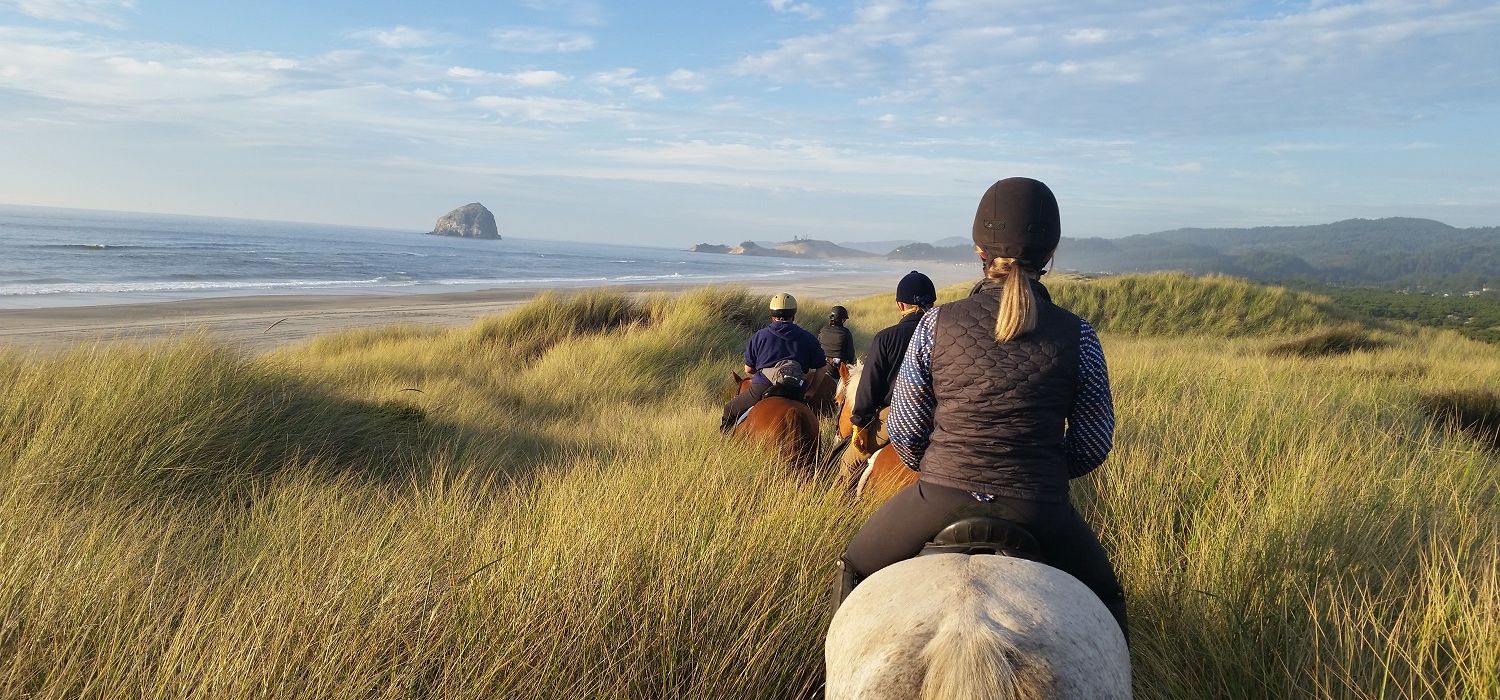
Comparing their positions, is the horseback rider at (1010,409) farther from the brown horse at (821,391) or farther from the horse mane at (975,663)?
the brown horse at (821,391)

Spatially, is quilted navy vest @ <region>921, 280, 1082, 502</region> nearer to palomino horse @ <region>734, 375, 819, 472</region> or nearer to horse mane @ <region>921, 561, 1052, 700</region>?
horse mane @ <region>921, 561, 1052, 700</region>

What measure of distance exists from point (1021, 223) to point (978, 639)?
140 centimetres

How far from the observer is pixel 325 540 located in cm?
357

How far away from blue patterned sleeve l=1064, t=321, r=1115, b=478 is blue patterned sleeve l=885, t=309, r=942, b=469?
44cm

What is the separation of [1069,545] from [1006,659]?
0.82 meters

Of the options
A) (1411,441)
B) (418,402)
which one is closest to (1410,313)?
(1411,441)

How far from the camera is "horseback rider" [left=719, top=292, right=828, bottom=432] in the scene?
642 centimetres

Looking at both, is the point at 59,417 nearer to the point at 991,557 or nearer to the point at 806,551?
the point at 806,551

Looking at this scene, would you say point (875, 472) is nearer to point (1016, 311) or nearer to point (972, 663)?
point (1016, 311)

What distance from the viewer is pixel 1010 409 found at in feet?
8.02

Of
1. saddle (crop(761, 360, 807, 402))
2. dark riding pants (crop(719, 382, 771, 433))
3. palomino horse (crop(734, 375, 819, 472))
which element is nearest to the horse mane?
palomino horse (crop(734, 375, 819, 472))

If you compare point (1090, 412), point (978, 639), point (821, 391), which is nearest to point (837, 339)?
point (821, 391)

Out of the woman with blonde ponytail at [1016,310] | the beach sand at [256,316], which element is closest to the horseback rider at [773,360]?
the woman with blonde ponytail at [1016,310]

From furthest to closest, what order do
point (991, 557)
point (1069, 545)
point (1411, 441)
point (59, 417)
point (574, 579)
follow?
1. point (1411, 441)
2. point (59, 417)
3. point (574, 579)
4. point (1069, 545)
5. point (991, 557)
